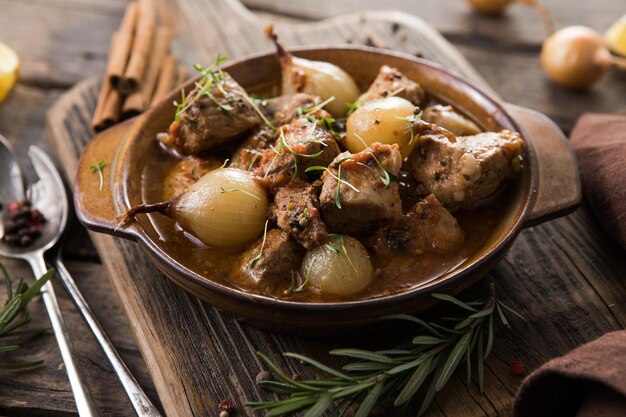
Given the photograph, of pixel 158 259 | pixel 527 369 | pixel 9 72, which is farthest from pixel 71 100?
pixel 527 369

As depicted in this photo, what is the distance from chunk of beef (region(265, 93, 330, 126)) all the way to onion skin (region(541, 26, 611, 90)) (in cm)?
178

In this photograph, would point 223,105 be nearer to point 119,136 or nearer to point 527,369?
point 119,136

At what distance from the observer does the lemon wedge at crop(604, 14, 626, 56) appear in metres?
4.03

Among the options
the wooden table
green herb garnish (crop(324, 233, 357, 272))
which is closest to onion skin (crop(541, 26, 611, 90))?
the wooden table

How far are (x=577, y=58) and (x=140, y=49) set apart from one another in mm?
2440

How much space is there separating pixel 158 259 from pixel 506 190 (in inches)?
54.6

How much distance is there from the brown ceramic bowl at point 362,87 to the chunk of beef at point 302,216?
278mm

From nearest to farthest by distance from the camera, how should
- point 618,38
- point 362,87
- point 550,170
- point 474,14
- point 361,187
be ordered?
point 361,187 < point 550,170 < point 362,87 < point 618,38 < point 474,14

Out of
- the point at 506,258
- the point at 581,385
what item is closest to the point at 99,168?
the point at 506,258

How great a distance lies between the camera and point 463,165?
2451 mm

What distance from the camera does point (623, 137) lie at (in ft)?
9.80

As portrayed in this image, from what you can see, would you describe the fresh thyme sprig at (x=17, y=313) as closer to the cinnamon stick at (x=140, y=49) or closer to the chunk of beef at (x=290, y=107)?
the chunk of beef at (x=290, y=107)

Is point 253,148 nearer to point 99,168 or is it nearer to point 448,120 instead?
point 99,168

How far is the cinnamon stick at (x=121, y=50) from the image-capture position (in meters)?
3.57
